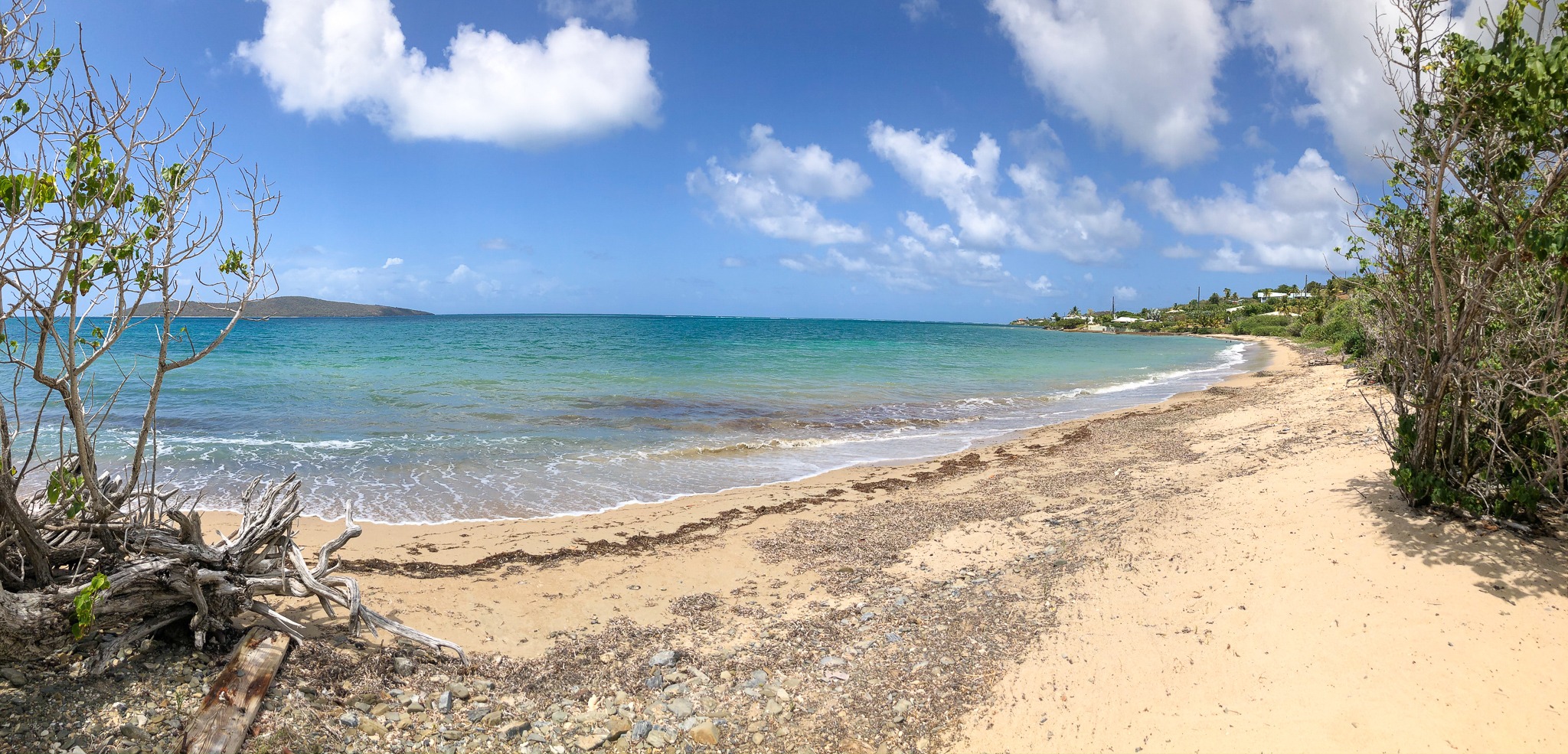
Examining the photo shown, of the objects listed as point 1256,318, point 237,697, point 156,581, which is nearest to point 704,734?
point 237,697

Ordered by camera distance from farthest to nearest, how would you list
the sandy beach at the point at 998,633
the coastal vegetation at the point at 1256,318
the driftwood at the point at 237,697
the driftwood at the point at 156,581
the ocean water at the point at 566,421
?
the coastal vegetation at the point at 1256,318
the ocean water at the point at 566,421
the sandy beach at the point at 998,633
the driftwood at the point at 156,581
the driftwood at the point at 237,697

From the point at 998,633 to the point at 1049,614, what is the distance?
1.77 ft

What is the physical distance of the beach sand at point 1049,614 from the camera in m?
4.23

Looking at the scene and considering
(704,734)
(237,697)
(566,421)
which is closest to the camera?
(237,697)

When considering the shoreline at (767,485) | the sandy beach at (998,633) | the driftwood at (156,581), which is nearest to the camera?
the driftwood at (156,581)

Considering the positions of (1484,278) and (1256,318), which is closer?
(1484,278)

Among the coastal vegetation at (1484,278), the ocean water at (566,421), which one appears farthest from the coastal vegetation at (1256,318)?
the coastal vegetation at (1484,278)

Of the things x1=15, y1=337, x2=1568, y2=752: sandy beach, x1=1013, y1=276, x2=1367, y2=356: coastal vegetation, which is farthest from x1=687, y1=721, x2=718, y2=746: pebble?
x1=1013, y1=276, x2=1367, y2=356: coastal vegetation

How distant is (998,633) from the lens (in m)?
5.57

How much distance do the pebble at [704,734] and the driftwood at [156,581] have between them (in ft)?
6.64

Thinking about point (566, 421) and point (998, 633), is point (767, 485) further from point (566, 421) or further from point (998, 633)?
point (566, 421)

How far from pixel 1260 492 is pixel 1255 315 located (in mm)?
95944

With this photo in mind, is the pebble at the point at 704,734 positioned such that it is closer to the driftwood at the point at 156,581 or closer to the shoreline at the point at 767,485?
the driftwood at the point at 156,581

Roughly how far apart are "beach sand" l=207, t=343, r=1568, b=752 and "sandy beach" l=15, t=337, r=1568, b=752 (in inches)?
0.9
